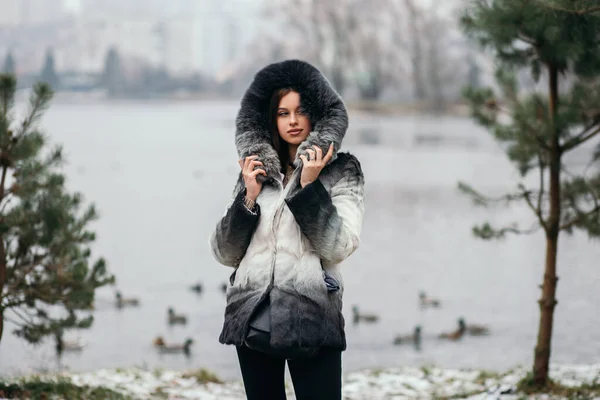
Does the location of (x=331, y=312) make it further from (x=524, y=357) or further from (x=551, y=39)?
(x=524, y=357)

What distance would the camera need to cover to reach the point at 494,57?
570 cm

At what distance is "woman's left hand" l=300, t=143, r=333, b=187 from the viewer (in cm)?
275

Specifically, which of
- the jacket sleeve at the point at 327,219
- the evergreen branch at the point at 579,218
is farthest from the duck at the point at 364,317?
the jacket sleeve at the point at 327,219

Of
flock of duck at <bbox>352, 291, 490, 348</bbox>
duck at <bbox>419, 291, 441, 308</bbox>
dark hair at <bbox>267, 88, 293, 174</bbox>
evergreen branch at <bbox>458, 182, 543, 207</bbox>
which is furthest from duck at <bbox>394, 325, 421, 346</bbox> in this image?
dark hair at <bbox>267, 88, 293, 174</bbox>

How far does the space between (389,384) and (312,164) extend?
12.5 feet

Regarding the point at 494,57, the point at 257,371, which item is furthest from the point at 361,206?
the point at 494,57

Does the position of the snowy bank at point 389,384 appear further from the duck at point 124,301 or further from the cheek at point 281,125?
the duck at point 124,301

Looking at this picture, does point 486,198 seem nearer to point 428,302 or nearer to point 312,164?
point 312,164

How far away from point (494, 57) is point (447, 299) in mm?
6278

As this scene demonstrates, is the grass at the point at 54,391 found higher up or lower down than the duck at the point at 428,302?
lower down

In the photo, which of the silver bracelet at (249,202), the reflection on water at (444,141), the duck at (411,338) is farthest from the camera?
the reflection on water at (444,141)

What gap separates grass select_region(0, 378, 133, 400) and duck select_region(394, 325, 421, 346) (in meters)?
4.78

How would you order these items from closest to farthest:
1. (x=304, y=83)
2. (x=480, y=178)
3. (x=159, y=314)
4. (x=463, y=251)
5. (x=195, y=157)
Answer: (x=304, y=83), (x=159, y=314), (x=463, y=251), (x=480, y=178), (x=195, y=157)

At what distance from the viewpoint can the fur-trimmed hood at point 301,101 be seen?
2854 mm
